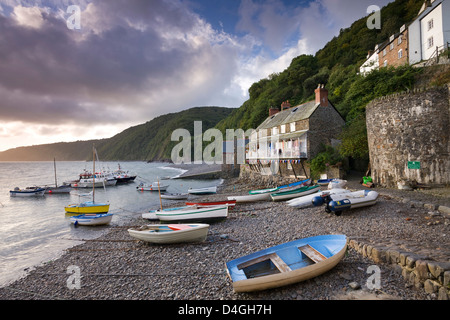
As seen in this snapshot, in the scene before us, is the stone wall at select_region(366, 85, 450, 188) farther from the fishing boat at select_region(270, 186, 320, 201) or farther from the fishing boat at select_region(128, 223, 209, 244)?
the fishing boat at select_region(128, 223, 209, 244)

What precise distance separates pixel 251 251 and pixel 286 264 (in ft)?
8.17

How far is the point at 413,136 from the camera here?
12.6 m

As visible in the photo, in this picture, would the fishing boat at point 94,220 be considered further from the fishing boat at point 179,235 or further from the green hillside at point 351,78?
the green hillside at point 351,78

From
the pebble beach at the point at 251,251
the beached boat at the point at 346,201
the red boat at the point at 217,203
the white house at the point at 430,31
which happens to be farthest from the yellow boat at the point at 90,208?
the white house at the point at 430,31

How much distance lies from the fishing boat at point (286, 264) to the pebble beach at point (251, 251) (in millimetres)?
352

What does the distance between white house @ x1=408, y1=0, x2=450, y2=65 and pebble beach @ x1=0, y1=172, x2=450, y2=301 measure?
19927mm

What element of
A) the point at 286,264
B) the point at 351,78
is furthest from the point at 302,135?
the point at 286,264

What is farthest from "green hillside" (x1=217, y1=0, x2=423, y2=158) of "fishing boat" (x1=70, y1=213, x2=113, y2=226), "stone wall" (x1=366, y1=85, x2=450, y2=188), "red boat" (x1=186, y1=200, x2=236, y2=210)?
"fishing boat" (x1=70, y1=213, x2=113, y2=226)

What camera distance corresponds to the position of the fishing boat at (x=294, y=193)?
17.1 m
